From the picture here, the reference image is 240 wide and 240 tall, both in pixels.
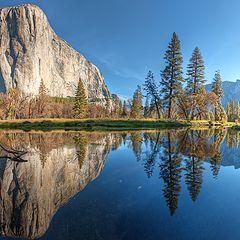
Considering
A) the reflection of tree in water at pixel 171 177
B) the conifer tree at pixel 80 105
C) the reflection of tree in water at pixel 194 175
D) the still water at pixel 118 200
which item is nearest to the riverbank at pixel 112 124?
the conifer tree at pixel 80 105

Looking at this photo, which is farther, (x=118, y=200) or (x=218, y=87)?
(x=218, y=87)

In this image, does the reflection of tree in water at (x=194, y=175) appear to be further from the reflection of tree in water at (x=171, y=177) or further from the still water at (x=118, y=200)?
the reflection of tree in water at (x=171, y=177)

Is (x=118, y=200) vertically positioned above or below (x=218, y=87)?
below

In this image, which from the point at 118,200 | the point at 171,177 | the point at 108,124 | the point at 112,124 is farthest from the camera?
the point at 108,124

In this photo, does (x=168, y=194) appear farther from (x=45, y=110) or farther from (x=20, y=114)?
(x=20, y=114)

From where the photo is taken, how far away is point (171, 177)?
9.23 meters

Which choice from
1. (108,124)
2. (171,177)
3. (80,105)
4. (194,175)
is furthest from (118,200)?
(80,105)

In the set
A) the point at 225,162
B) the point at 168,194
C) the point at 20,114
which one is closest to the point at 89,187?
the point at 168,194

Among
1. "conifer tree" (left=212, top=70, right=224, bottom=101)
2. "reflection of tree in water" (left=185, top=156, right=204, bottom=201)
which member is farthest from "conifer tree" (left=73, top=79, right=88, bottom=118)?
"reflection of tree in water" (left=185, top=156, right=204, bottom=201)

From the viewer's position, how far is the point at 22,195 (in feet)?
23.6

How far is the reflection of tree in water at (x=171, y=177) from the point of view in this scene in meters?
6.70

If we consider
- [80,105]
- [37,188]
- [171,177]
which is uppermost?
[80,105]

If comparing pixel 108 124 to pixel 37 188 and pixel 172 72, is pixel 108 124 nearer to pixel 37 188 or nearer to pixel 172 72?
pixel 172 72

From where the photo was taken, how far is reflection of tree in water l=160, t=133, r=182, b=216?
264 inches
